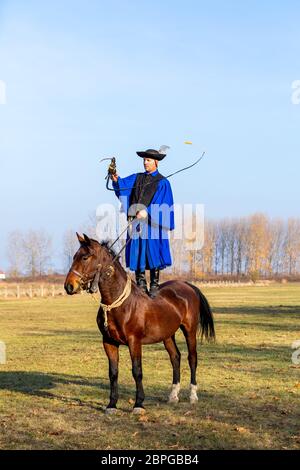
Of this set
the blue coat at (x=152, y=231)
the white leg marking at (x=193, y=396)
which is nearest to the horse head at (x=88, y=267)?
the blue coat at (x=152, y=231)

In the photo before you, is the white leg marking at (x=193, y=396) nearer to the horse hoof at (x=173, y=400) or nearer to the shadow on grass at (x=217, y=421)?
the shadow on grass at (x=217, y=421)

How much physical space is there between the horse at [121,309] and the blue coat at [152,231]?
487mm

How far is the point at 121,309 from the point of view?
8594 mm

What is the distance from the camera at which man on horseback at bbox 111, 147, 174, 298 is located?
9414mm

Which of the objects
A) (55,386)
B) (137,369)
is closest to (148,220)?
(137,369)

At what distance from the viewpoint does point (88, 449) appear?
6.81 m

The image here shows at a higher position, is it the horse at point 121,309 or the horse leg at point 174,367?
the horse at point 121,309

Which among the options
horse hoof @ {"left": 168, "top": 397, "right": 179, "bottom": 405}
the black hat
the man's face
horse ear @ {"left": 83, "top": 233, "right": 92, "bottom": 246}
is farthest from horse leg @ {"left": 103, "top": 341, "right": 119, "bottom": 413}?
the black hat

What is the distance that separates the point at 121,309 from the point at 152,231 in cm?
149

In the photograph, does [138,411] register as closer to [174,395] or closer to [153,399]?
[174,395]

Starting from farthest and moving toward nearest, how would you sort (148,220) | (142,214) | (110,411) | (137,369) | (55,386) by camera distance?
(55,386), (148,220), (142,214), (137,369), (110,411)

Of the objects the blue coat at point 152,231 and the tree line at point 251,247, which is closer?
the blue coat at point 152,231

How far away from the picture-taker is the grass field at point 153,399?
7285mm
